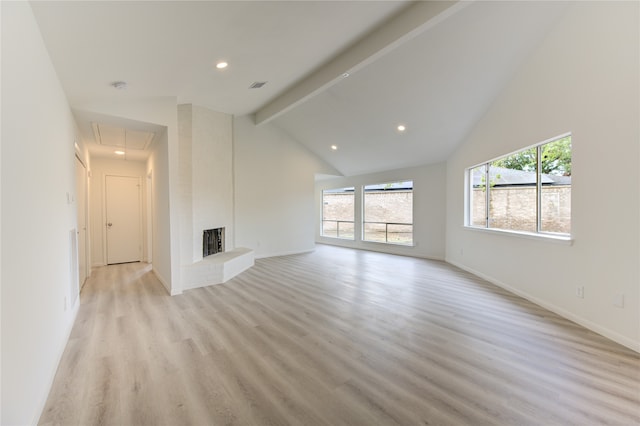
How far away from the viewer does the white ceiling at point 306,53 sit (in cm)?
228

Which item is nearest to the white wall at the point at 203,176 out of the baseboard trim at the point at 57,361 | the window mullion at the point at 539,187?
the baseboard trim at the point at 57,361

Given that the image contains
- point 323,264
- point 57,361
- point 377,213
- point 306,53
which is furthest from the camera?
point 377,213

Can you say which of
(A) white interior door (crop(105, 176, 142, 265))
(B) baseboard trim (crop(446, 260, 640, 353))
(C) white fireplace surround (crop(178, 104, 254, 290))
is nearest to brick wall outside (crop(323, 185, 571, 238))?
(B) baseboard trim (crop(446, 260, 640, 353))

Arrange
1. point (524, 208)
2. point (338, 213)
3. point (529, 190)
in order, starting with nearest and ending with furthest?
point (529, 190), point (524, 208), point (338, 213)

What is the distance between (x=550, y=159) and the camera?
367 cm

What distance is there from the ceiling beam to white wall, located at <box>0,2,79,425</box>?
303cm

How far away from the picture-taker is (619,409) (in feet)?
5.76

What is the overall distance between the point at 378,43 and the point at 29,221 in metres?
3.57

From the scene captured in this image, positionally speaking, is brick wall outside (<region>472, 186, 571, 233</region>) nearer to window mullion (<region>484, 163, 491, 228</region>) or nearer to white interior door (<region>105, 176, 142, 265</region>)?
window mullion (<region>484, 163, 491, 228</region>)

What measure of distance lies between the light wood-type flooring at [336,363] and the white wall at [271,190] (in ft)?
9.73

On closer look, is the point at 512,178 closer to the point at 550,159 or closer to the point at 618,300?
the point at 550,159

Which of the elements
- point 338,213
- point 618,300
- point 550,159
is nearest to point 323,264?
point 338,213

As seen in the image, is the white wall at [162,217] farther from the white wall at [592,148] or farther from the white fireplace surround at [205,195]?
the white wall at [592,148]

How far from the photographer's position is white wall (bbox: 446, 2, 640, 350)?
2.53 m
